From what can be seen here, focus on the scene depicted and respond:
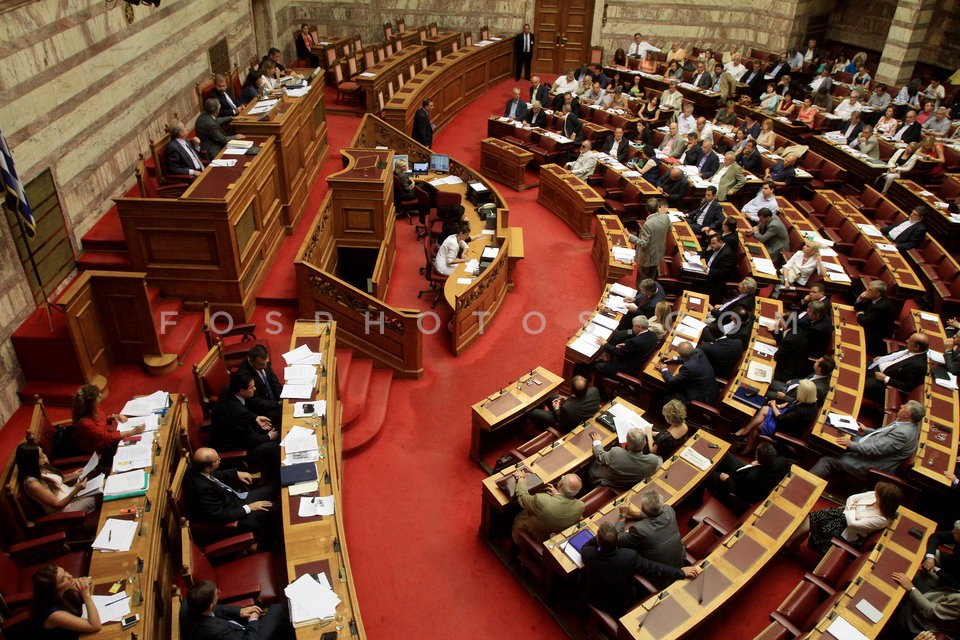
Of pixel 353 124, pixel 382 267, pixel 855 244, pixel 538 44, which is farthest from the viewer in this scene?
pixel 538 44

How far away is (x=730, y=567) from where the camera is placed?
5.48 meters

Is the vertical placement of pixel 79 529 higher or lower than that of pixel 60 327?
lower

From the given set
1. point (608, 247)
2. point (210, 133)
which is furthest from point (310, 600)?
point (608, 247)

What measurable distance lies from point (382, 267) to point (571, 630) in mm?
5621

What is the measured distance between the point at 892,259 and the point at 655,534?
7063 millimetres

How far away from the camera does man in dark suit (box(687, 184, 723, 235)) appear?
1117 cm

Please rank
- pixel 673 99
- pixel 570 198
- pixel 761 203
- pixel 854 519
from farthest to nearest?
pixel 673 99, pixel 570 198, pixel 761 203, pixel 854 519

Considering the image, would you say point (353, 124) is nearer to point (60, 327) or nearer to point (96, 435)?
point (60, 327)

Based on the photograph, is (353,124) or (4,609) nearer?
(4,609)

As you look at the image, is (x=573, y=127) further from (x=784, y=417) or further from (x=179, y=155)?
(x=784, y=417)

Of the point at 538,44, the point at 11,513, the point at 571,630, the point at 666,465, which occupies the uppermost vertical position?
the point at 538,44

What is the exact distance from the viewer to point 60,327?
262 inches

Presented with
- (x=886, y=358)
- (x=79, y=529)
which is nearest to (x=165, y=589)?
(x=79, y=529)

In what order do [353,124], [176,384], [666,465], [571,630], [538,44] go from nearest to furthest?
1. [571,630]
2. [666,465]
3. [176,384]
4. [353,124]
5. [538,44]
